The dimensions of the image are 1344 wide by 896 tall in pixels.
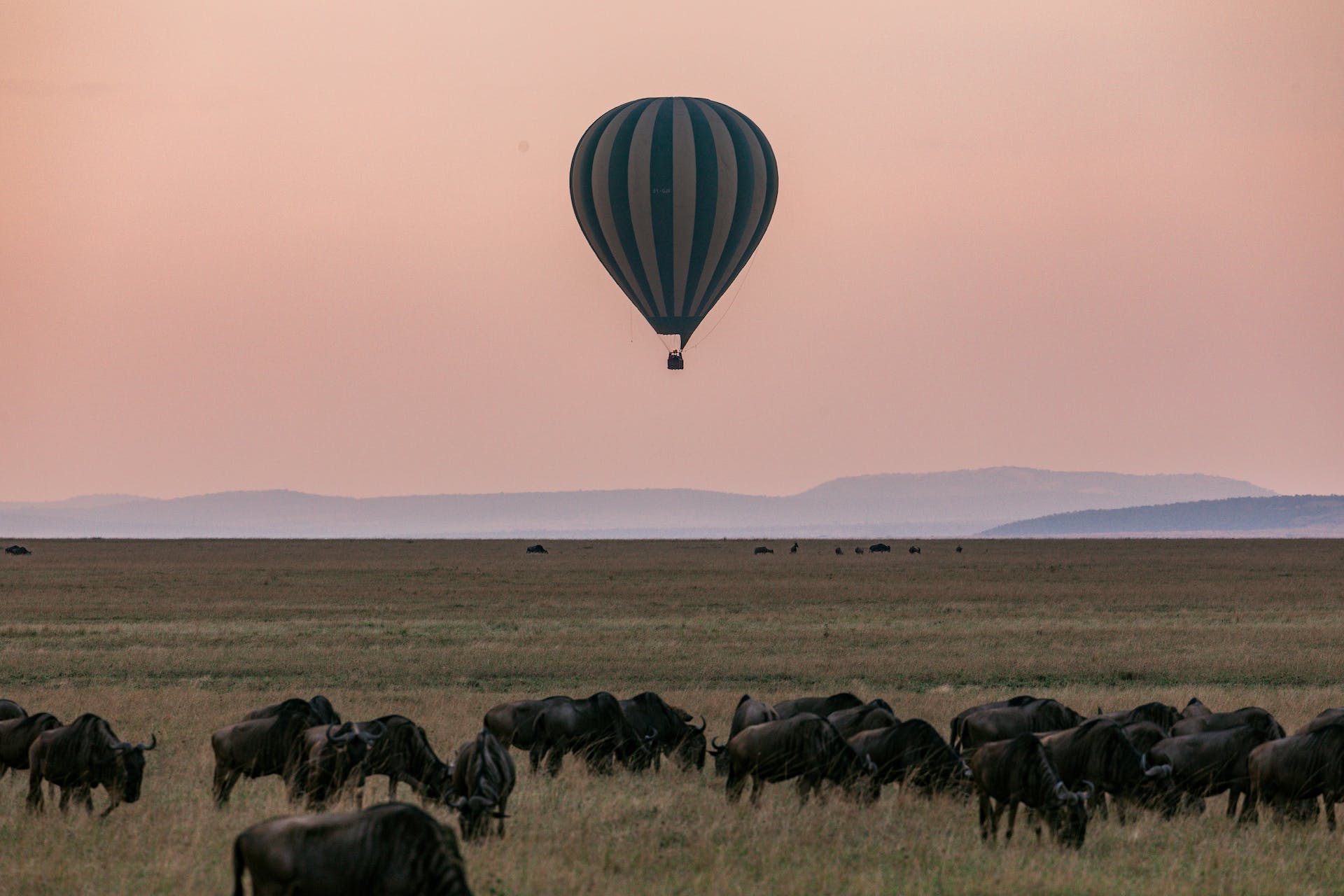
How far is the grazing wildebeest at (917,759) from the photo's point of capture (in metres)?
15.6

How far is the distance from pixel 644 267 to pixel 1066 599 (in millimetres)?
20310

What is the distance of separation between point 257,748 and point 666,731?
208 inches

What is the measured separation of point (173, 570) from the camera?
8650cm

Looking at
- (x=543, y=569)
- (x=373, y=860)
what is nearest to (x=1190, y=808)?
(x=373, y=860)

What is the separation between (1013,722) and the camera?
56.9 ft

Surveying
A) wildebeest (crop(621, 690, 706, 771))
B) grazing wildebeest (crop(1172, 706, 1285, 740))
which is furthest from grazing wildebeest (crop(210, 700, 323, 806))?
grazing wildebeest (crop(1172, 706, 1285, 740))

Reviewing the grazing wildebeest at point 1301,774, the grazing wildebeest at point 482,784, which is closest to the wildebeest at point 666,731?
the grazing wildebeest at point 482,784

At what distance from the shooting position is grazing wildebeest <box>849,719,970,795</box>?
1565cm

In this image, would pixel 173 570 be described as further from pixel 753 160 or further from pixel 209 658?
pixel 209 658

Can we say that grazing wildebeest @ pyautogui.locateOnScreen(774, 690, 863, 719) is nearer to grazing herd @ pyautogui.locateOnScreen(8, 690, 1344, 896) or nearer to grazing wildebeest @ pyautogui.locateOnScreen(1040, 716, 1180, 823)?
grazing herd @ pyautogui.locateOnScreen(8, 690, 1344, 896)

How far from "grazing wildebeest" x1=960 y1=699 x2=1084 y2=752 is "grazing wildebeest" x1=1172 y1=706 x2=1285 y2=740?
117 centimetres

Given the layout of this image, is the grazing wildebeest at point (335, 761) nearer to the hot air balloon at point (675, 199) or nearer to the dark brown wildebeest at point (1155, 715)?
the dark brown wildebeest at point (1155, 715)

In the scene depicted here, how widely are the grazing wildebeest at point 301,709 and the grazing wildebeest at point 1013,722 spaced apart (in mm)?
7092

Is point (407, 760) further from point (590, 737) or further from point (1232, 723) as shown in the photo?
point (1232, 723)
